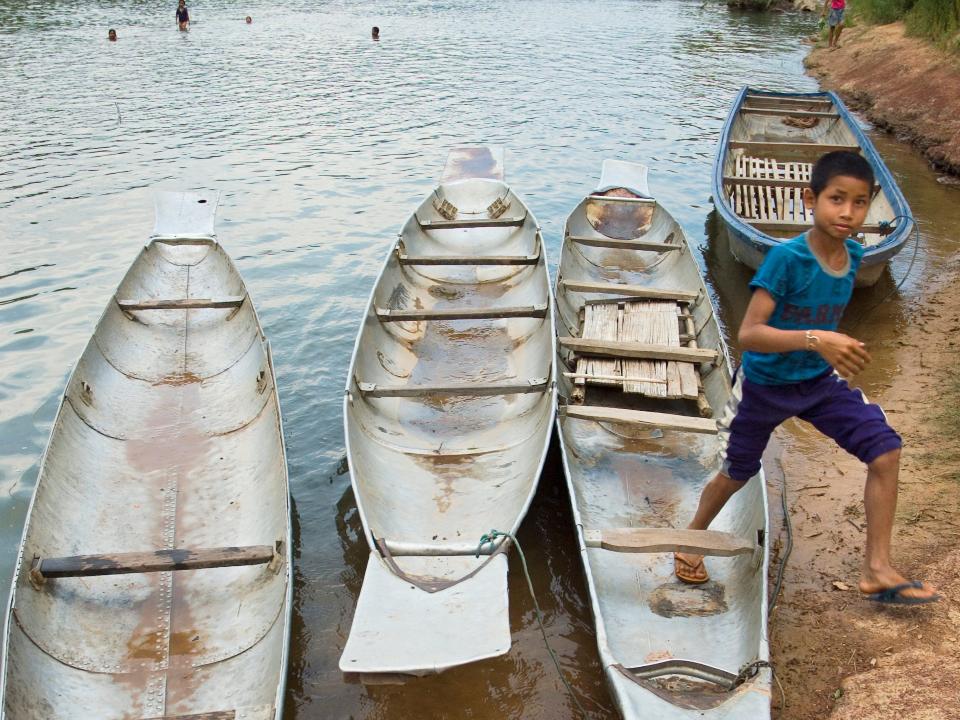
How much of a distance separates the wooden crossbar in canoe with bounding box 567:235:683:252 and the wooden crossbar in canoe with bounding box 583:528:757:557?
4974 mm

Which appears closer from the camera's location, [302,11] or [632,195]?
[632,195]

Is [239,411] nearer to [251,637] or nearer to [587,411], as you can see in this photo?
[251,637]

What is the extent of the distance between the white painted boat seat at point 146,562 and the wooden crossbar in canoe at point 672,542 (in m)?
1.94

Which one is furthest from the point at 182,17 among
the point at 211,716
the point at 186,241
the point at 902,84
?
the point at 211,716

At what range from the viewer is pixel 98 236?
1063cm

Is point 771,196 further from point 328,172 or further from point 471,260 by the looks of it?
point 328,172

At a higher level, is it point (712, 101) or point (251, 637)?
point (712, 101)

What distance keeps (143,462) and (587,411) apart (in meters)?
3.32

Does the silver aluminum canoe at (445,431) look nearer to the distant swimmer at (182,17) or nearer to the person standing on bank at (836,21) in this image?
the person standing on bank at (836,21)

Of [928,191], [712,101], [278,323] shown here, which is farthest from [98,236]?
[712,101]

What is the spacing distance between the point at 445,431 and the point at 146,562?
8.02ft

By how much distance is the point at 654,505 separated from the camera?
523 centimetres

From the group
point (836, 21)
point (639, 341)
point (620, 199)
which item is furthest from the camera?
point (836, 21)

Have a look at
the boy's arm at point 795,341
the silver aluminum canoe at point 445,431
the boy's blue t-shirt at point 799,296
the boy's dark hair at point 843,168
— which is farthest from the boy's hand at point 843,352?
the silver aluminum canoe at point 445,431
